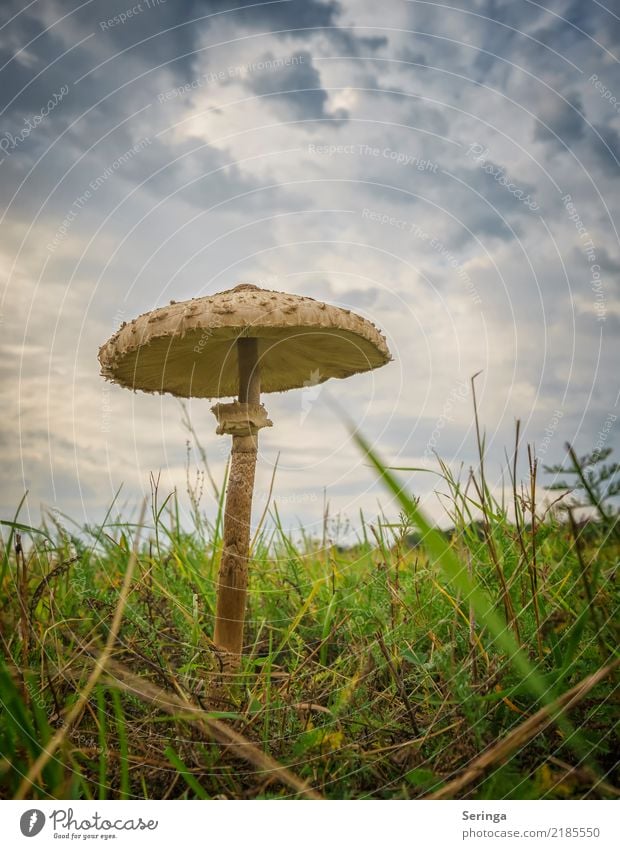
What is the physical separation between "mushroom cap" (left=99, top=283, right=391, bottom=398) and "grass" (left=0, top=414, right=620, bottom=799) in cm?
125

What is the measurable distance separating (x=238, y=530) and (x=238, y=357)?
1.35m

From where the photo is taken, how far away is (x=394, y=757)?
199 centimetres

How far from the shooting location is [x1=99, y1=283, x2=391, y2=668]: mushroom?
309 cm

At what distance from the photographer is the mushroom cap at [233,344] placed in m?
3.07

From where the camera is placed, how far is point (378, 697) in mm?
2643

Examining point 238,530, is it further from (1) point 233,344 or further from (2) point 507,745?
(2) point 507,745

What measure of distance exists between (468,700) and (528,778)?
1.10 feet
